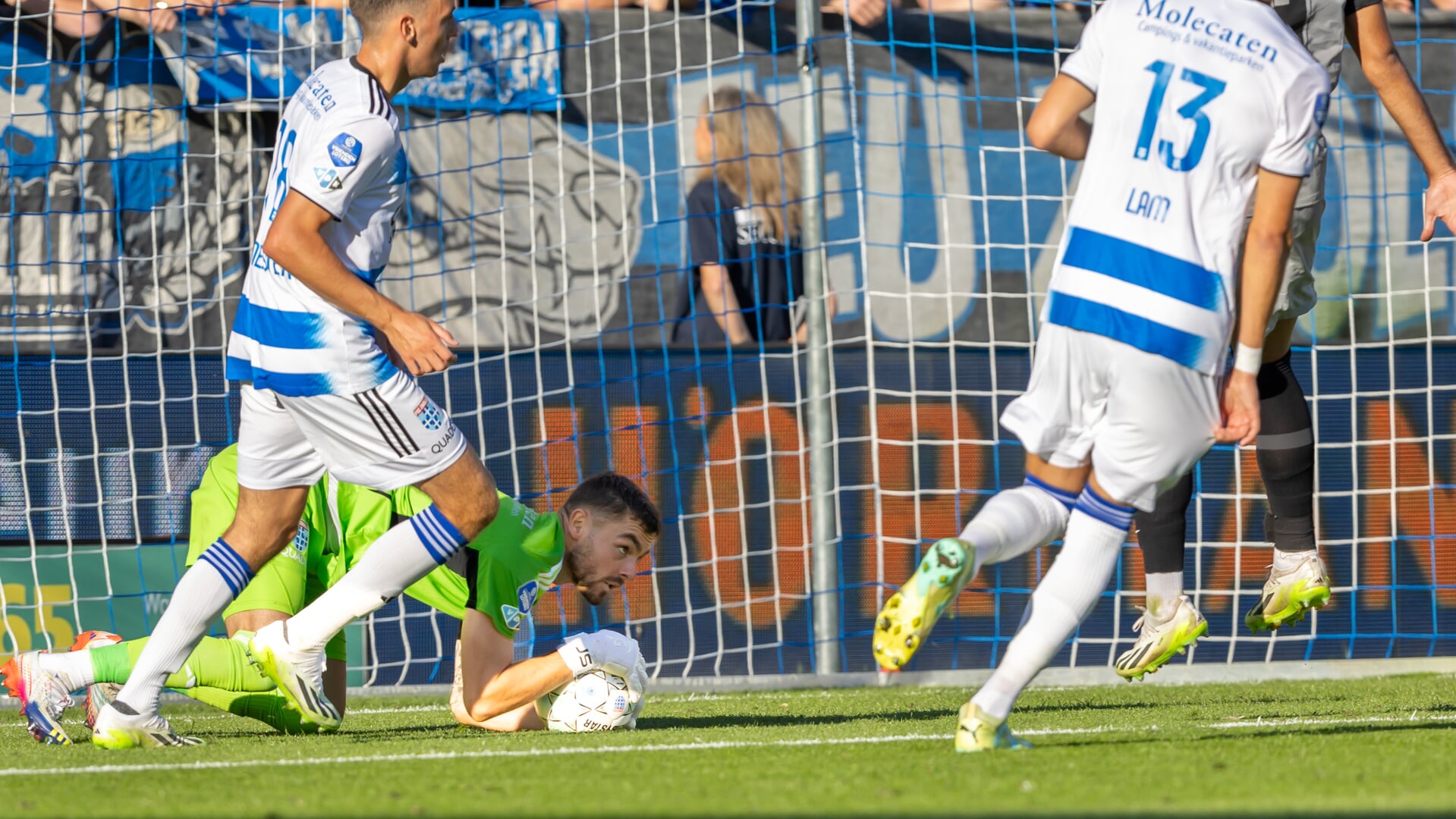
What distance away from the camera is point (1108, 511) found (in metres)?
2.91

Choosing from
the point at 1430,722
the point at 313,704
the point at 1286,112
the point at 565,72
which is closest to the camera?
the point at 1286,112

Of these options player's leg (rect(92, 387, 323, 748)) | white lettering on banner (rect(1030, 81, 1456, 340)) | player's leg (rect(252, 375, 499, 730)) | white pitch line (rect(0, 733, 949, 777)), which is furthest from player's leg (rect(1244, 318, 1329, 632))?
white lettering on banner (rect(1030, 81, 1456, 340))

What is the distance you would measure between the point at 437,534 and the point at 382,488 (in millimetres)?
154

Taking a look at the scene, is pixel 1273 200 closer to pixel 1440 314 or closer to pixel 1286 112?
pixel 1286 112

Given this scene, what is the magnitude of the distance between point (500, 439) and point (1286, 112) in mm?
3684

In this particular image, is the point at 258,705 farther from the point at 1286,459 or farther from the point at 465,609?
the point at 1286,459

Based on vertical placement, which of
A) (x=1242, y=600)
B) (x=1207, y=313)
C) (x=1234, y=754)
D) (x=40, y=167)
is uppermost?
(x=40, y=167)

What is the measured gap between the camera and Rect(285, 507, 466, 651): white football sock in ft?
11.1

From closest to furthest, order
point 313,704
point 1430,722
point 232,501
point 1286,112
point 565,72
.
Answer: point 1286,112 → point 313,704 → point 1430,722 → point 232,501 → point 565,72

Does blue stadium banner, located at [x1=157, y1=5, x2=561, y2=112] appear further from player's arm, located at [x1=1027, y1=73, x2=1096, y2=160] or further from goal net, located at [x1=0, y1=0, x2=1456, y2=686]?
player's arm, located at [x1=1027, y1=73, x2=1096, y2=160]

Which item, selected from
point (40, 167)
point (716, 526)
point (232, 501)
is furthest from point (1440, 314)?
point (40, 167)

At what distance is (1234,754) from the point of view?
2.98m

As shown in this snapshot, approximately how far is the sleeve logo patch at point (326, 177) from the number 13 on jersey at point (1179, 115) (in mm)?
1607

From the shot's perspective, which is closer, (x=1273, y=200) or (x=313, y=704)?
(x=1273, y=200)
